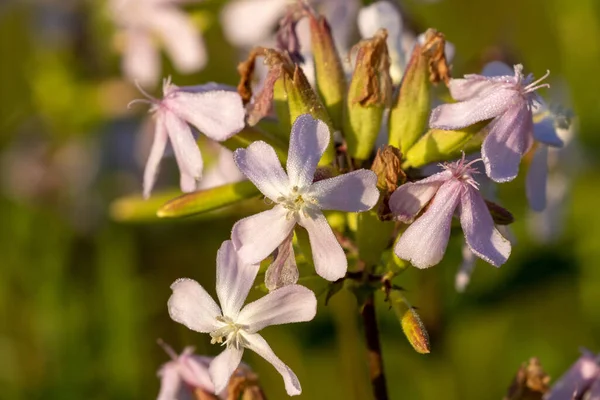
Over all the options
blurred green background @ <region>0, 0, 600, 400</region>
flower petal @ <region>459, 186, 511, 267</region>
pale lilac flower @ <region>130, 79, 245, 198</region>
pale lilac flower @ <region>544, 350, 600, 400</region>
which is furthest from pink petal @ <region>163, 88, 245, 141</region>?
blurred green background @ <region>0, 0, 600, 400</region>

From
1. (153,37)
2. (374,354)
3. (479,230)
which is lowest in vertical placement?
(374,354)

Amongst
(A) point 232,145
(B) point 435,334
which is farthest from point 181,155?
(B) point 435,334

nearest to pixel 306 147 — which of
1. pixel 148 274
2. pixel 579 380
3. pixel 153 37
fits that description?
pixel 579 380

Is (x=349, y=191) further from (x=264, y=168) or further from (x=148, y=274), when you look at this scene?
(x=148, y=274)

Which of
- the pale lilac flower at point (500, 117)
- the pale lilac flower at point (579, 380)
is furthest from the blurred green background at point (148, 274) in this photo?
the pale lilac flower at point (500, 117)

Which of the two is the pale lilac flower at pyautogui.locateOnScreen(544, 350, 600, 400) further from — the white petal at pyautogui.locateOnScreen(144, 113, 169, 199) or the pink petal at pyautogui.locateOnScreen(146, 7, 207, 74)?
the pink petal at pyautogui.locateOnScreen(146, 7, 207, 74)

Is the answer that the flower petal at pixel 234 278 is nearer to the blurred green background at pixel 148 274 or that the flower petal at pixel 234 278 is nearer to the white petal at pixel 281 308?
the white petal at pixel 281 308
